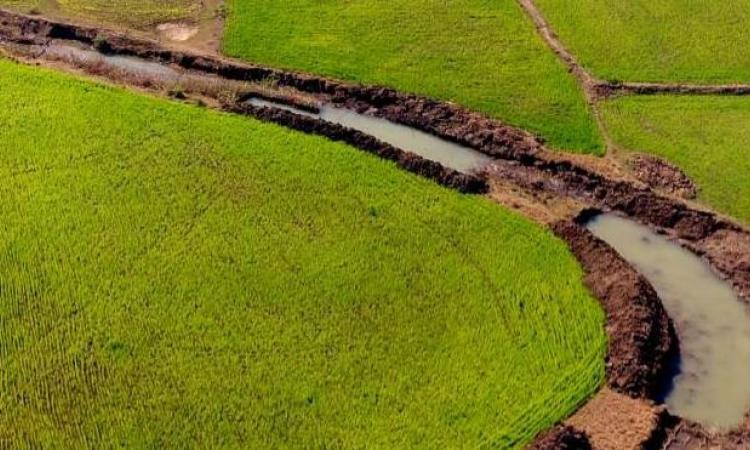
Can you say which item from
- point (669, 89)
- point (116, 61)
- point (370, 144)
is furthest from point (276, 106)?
point (669, 89)

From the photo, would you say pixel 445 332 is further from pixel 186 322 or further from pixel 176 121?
pixel 176 121

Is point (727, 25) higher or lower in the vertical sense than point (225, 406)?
higher

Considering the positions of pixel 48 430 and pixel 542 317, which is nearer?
pixel 48 430

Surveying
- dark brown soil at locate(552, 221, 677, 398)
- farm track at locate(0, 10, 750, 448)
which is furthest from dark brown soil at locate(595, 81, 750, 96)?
dark brown soil at locate(552, 221, 677, 398)

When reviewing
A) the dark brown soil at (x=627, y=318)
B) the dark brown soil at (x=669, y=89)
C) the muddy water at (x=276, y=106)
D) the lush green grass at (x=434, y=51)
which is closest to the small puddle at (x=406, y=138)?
the muddy water at (x=276, y=106)

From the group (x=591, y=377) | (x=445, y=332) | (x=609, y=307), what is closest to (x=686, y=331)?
(x=609, y=307)

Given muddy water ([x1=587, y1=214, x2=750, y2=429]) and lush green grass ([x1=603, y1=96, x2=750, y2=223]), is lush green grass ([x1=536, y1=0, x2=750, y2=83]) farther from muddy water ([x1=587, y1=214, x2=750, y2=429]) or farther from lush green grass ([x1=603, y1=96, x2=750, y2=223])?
muddy water ([x1=587, y1=214, x2=750, y2=429])

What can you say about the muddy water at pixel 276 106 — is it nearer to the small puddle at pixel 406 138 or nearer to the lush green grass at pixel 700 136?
the small puddle at pixel 406 138
